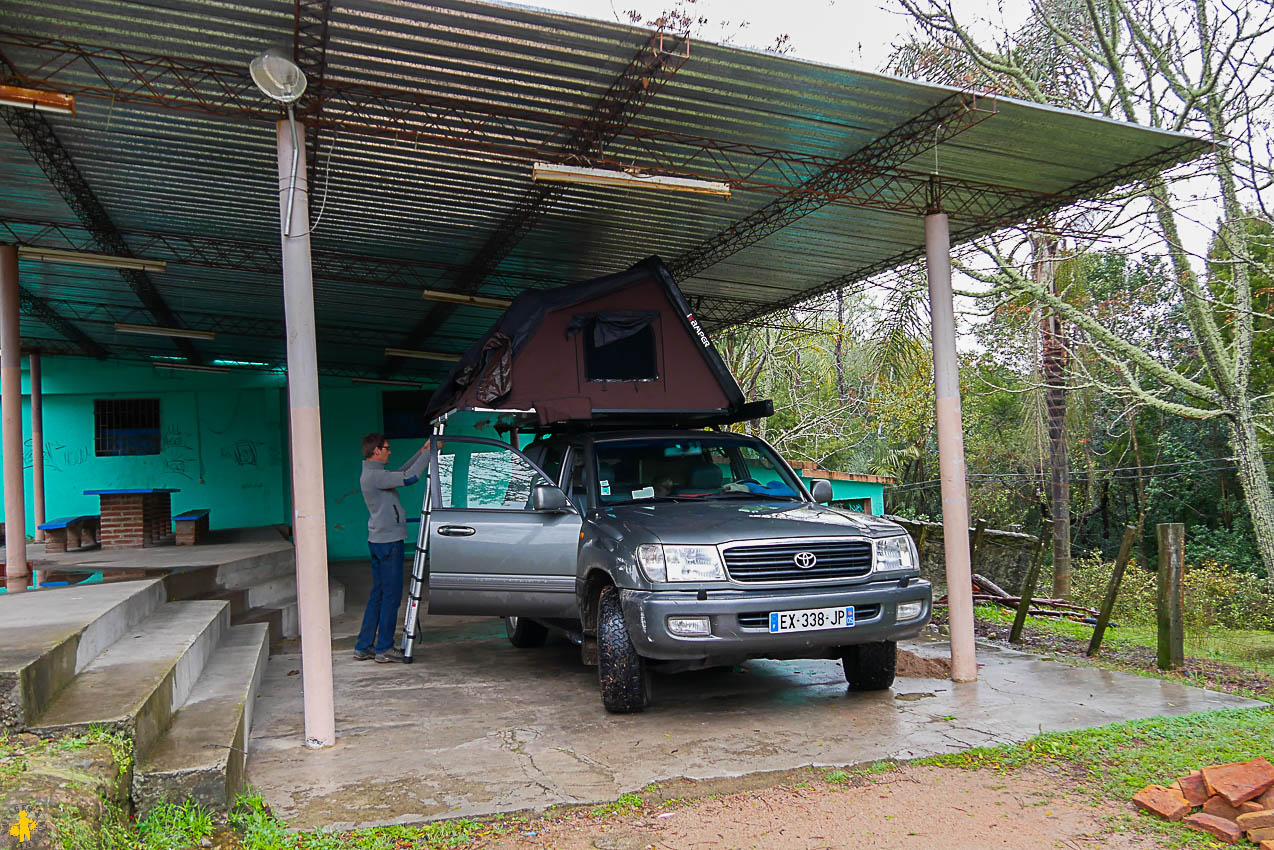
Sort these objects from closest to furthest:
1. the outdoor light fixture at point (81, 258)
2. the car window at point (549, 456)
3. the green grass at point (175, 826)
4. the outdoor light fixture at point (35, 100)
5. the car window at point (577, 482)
Result: 1. the green grass at point (175, 826)
2. the outdoor light fixture at point (35, 100)
3. the car window at point (577, 482)
4. the car window at point (549, 456)
5. the outdoor light fixture at point (81, 258)

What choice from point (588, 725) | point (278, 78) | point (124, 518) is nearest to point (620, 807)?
point (588, 725)

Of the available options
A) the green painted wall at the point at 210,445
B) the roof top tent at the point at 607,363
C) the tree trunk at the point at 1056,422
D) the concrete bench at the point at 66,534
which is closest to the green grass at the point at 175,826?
the roof top tent at the point at 607,363

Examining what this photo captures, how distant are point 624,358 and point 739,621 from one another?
349 centimetres

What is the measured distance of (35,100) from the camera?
18.9 ft

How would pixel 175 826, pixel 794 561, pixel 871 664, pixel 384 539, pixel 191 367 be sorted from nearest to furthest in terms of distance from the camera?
pixel 175 826 → pixel 794 561 → pixel 871 664 → pixel 384 539 → pixel 191 367

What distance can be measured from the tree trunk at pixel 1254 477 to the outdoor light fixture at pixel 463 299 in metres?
11.5

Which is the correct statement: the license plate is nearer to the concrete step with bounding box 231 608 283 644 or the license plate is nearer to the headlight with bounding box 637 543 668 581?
the headlight with bounding box 637 543 668 581

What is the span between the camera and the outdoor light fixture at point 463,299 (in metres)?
12.0

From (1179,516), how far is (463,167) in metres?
24.8

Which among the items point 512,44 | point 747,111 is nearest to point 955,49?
point 747,111

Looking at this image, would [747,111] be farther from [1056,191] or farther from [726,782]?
[726,782]

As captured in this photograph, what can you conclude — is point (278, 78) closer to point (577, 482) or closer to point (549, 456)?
point (577, 482)

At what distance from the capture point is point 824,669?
24.1ft

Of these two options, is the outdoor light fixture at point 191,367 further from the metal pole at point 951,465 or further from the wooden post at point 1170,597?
the wooden post at point 1170,597
